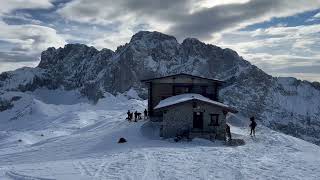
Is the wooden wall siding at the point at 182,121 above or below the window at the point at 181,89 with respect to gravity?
below

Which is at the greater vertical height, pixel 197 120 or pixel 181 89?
pixel 181 89

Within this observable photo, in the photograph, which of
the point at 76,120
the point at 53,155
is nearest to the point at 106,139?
the point at 53,155

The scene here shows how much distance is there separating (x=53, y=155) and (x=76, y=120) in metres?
68.3

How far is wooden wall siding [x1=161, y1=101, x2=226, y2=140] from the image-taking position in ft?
142

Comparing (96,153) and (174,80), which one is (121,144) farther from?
(174,80)

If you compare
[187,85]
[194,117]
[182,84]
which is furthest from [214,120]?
[182,84]

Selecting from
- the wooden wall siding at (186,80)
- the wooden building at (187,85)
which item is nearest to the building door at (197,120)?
the wooden building at (187,85)

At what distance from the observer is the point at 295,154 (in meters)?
35.9

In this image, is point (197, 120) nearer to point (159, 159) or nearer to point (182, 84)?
point (182, 84)

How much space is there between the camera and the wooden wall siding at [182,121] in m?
43.3

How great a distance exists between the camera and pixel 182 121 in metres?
43.5

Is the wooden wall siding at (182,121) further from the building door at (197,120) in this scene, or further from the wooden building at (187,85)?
the wooden building at (187,85)

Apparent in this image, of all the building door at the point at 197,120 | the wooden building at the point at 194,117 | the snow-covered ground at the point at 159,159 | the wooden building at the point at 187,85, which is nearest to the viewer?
the snow-covered ground at the point at 159,159

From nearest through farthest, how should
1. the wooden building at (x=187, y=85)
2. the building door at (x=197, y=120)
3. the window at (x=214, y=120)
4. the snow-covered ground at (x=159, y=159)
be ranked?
the snow-covered ground at (x=159, y=159), the building door at (x=197, y=120), the window at (x=214, y=120), the wooden building at (x=187, y=85)
